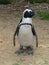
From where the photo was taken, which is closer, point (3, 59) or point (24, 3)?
point (3, 59)

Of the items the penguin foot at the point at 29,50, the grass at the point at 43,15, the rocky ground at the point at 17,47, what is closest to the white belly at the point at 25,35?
the penguin foot at the point at 29,50

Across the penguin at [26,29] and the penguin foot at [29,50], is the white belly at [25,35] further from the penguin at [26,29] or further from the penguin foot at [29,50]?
the penguin foot at [29,50]

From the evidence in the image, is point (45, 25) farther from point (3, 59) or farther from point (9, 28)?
point (3, 59)

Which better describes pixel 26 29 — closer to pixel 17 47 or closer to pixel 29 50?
pixel 29 50

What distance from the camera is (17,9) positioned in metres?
9.97

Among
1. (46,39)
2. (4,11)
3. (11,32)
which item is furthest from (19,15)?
(46,39)

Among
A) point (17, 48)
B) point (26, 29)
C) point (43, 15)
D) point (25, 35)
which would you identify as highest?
point (26, 29)

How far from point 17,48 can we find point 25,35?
584 millimetres

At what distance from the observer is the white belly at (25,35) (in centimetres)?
546

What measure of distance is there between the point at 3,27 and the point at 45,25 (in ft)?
3.84

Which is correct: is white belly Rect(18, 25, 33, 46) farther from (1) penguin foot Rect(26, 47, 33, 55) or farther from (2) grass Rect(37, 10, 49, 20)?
(2) grass Rect(37, 10, 49, 20)

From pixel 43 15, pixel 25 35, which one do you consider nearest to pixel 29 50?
pixel 25 35

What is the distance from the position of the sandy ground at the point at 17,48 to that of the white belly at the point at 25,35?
253 millimetres

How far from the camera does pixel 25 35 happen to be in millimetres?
5477
